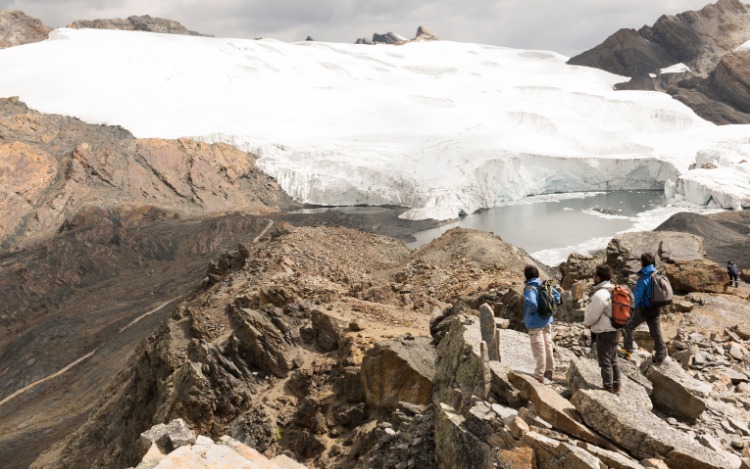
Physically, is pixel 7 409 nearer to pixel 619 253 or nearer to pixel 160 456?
pixel 160 456

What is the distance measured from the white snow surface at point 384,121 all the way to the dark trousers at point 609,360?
35.6m

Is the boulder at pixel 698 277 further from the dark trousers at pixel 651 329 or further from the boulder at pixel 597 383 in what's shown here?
the boulder at pixel 597 383

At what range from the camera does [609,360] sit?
4.93 metres

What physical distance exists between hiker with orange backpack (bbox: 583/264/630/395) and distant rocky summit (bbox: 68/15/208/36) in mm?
106954

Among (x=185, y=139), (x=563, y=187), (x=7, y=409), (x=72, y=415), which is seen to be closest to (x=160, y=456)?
(x=72, y=415)

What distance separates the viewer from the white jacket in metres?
5.07

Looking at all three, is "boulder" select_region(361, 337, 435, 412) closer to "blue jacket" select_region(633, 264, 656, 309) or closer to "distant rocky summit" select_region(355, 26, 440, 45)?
"blue jacket" select_region(633, 264, 656, 309)

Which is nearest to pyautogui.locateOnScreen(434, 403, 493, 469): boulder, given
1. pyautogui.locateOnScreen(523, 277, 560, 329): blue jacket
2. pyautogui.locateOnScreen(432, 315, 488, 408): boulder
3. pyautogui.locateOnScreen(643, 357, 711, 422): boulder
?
pyautogui.locateOnScreen(432, 315, 488, 408): boulder

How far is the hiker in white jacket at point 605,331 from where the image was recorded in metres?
4.90

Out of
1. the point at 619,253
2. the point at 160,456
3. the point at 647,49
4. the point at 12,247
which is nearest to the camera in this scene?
the point at 160,456

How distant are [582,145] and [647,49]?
43.3 m

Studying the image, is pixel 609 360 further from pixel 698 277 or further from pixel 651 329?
pixel 698 277

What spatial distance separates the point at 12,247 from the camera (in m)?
34.8

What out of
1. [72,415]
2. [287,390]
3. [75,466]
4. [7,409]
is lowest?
[7,409]
